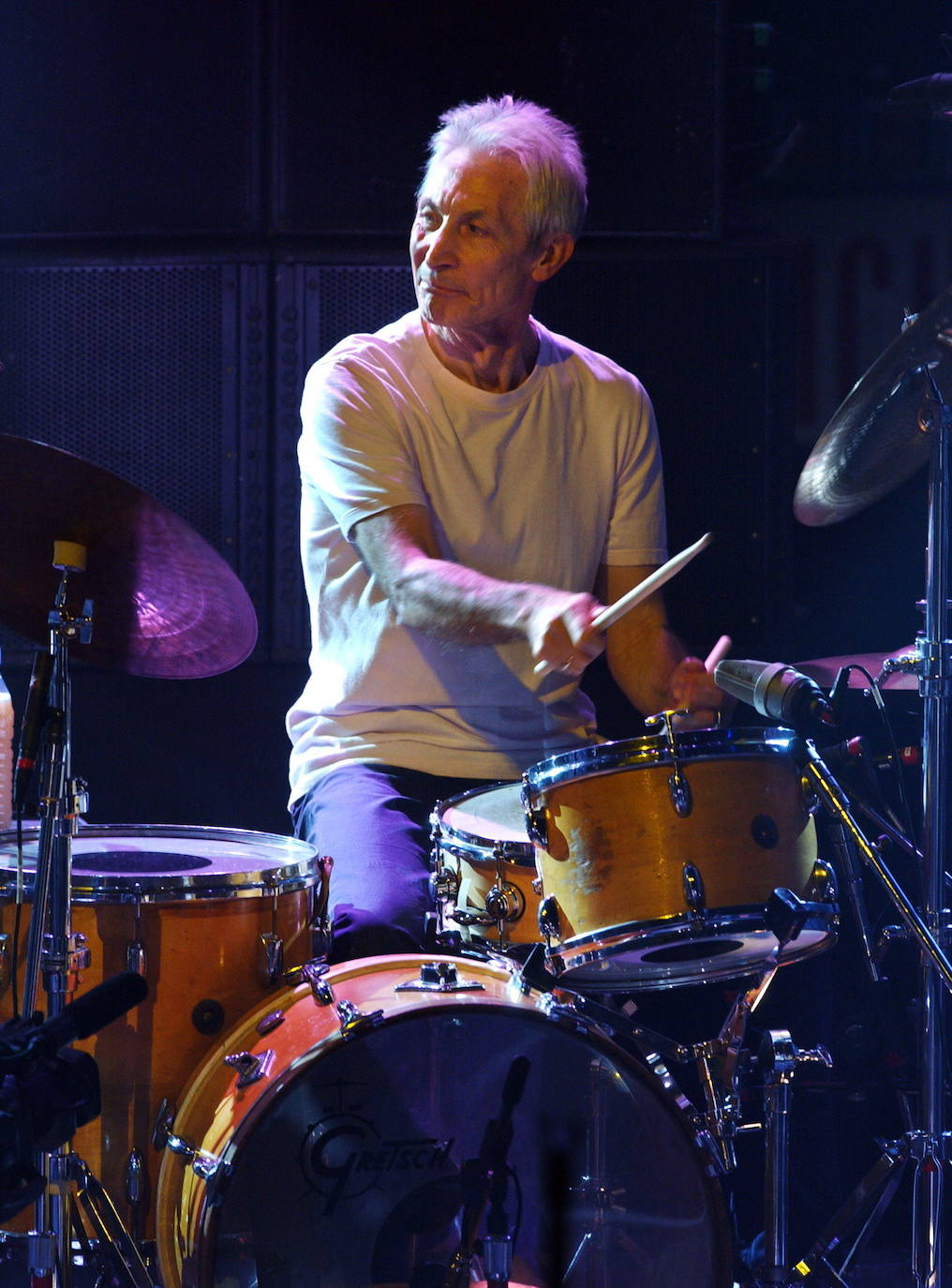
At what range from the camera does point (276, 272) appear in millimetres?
3162

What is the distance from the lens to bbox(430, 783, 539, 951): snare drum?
215 cm

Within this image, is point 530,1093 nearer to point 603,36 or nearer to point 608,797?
point 608,797

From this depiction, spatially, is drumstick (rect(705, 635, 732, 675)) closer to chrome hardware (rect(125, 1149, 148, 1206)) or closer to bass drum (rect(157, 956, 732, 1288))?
bass drum (rect(157, 956, 732, 1288))

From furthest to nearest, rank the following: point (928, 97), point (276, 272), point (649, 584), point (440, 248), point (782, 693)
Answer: point (276, 272), point (440, 248), point (928, 97), point (782, 693), point (649, 584)

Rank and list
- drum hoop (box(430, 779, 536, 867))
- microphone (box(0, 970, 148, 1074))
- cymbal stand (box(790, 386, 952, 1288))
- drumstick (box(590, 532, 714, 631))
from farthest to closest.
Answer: cymbal stand (box(790, 386, 952, 1288))
drum hoop (box(430, 779, 536, 867))
drumstick (box(590, 532, 714, 631))
microphone (box(0, 970, 148, 1074))

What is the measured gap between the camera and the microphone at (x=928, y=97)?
95.4 inches

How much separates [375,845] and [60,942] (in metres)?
0.54

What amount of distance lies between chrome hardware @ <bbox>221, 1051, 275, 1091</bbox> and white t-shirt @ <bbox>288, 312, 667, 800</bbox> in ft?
2.45

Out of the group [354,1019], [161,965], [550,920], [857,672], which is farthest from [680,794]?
[857,672]

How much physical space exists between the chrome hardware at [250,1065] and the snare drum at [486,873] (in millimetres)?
420

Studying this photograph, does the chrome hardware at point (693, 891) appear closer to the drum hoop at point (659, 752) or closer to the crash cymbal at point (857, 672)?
the drum hoop at point (659, 752)

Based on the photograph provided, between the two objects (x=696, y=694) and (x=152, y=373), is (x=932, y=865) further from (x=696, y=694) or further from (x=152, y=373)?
(x=152, y=373)

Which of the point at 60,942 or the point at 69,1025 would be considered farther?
the point at 60,942

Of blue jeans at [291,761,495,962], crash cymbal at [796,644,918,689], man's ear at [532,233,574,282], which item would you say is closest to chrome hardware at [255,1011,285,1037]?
blue jeans at [291,761,495,962]
